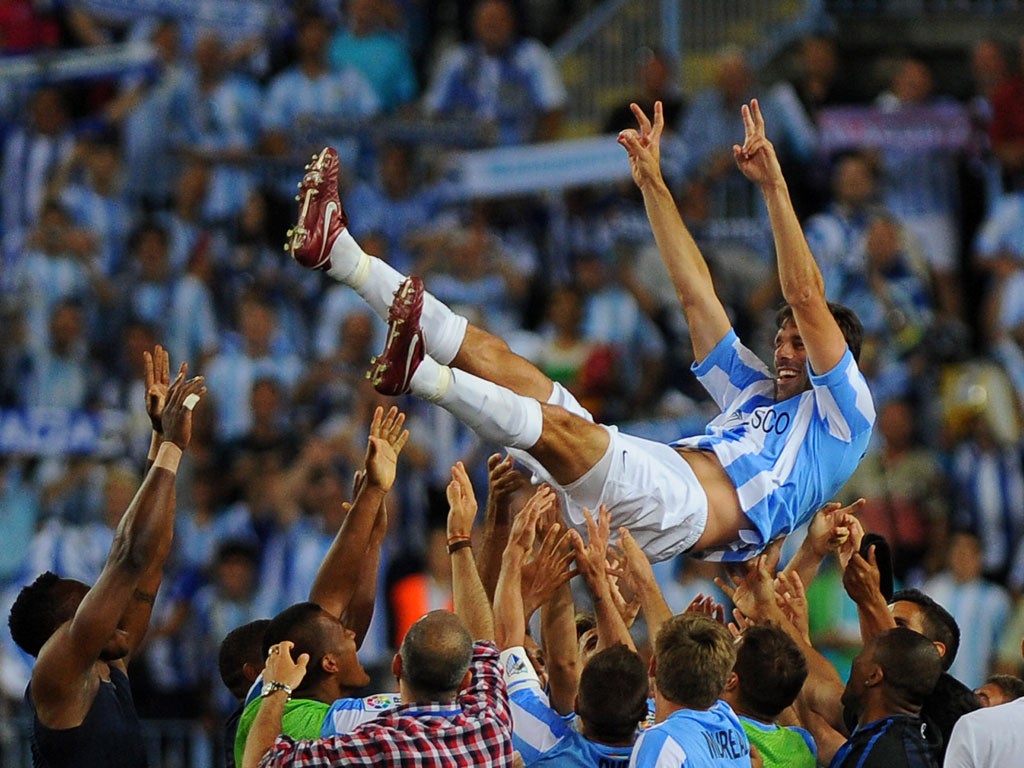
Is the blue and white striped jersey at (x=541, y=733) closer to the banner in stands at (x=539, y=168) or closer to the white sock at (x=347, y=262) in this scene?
the white sock at (x=347, y=262)

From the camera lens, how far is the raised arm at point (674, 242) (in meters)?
7.66

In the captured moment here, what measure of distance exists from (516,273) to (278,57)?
2935 millimetres

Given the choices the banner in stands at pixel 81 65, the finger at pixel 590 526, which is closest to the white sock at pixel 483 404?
the finger at pixel 590 526

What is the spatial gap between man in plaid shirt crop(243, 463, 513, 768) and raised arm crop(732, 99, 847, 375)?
78.3 inches

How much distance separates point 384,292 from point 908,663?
93.8 inches

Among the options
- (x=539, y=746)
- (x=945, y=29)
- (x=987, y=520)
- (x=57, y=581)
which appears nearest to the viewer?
(x=539, y=746)

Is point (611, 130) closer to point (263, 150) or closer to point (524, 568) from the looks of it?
point (263, 150)

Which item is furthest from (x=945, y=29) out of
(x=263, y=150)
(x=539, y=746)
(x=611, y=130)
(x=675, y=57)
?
(x=539, y=746)

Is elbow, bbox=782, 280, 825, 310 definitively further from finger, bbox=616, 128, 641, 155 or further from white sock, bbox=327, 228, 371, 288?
white sock, bbox=327, 228, 371, 288

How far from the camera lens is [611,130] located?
46.4 feet

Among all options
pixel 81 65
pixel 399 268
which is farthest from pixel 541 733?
pixel 81 65

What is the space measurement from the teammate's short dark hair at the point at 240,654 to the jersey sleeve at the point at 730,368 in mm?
2196

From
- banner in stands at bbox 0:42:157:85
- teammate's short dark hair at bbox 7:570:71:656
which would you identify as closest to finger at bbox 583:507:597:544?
teammate's short dark hair at bbox 7:570:71:656

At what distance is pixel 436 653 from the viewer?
5.70 m
